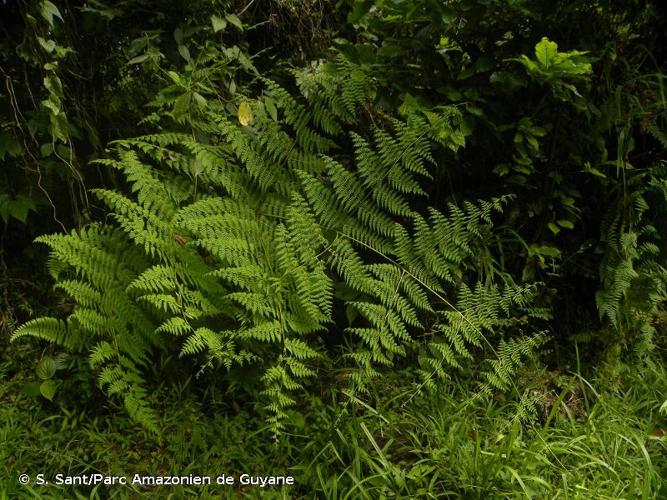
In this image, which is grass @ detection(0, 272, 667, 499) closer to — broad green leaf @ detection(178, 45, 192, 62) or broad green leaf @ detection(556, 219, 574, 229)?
broad green leaf @ detection(556, 219, 574, 229)

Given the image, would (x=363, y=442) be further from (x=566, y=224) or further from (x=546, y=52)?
(x=546, y=52)

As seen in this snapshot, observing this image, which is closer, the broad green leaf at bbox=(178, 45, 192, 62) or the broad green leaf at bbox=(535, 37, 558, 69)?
the broad green leaf at bbox=(535, 37, 558, 69)

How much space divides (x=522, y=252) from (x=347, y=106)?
3.37 ft

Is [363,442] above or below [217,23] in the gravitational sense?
below

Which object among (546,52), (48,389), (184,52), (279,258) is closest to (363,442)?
(279,258)

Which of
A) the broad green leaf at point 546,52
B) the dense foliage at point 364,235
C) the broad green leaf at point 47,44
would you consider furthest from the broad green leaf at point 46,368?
the broad green leaf at point 546,52

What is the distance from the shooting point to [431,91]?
2393mm

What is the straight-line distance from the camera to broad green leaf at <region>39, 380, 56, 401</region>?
2.16 meters

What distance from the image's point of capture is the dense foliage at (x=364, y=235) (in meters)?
2.07

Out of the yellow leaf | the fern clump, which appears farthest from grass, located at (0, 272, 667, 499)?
the yellow leaf

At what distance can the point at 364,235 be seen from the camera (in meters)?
2.32

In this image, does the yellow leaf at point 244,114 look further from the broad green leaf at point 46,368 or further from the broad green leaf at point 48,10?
the broad green leaf at point 46,368

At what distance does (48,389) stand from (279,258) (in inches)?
42.1

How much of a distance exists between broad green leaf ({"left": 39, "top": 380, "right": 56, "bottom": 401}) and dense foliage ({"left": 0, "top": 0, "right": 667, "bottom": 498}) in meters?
0.03
